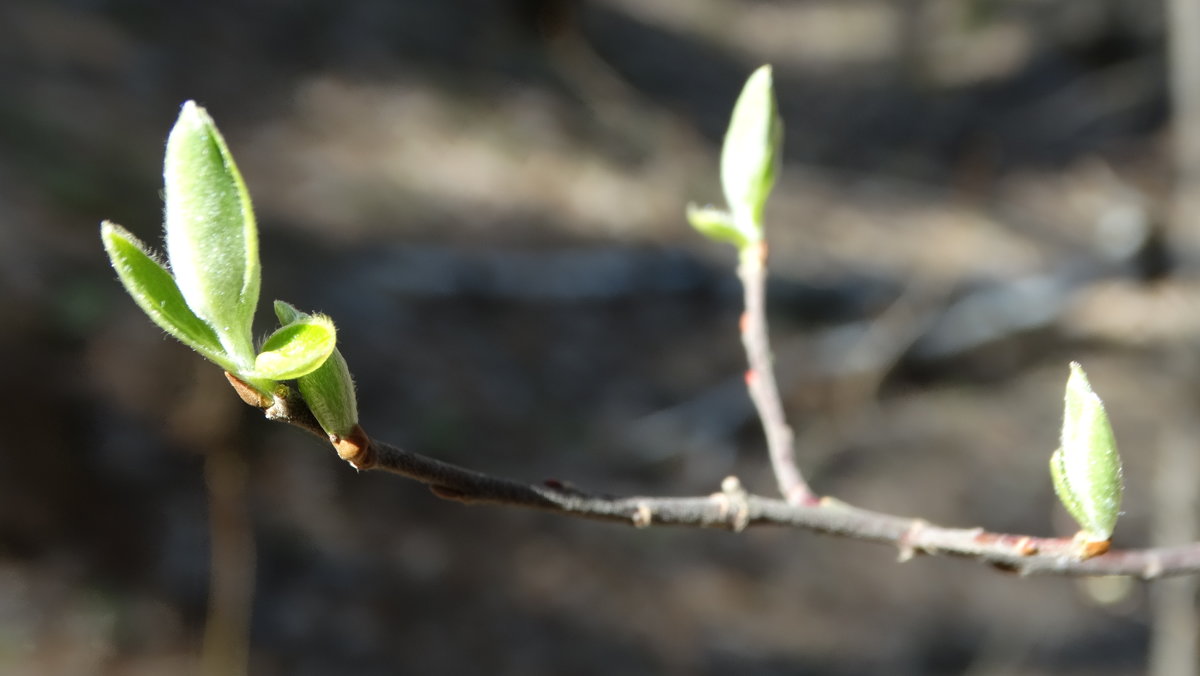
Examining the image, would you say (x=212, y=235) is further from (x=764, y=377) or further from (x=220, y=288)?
(x=764, y=377)

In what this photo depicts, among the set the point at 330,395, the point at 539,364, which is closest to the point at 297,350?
the point at 330,395

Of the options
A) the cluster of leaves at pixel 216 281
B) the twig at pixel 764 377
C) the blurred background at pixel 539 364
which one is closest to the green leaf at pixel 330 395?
the cluster of leaves at pixel 216 281

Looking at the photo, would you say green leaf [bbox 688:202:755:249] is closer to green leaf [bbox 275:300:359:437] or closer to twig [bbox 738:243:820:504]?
twig [bbox 738:243:820:504]

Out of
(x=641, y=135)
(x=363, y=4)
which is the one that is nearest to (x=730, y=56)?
(x=641, y=135)

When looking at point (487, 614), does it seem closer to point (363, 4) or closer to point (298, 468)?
point (298, 468)

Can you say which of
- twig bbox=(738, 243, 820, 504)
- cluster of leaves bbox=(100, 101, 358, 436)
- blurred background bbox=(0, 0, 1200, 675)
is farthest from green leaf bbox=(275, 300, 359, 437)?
blurred background bbox=(0, 0, 1200, 675)

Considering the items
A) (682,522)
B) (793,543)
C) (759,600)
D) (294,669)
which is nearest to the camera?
(682,522)

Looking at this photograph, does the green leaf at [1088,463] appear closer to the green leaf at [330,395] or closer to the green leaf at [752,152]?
the green leaf at [752,152]
